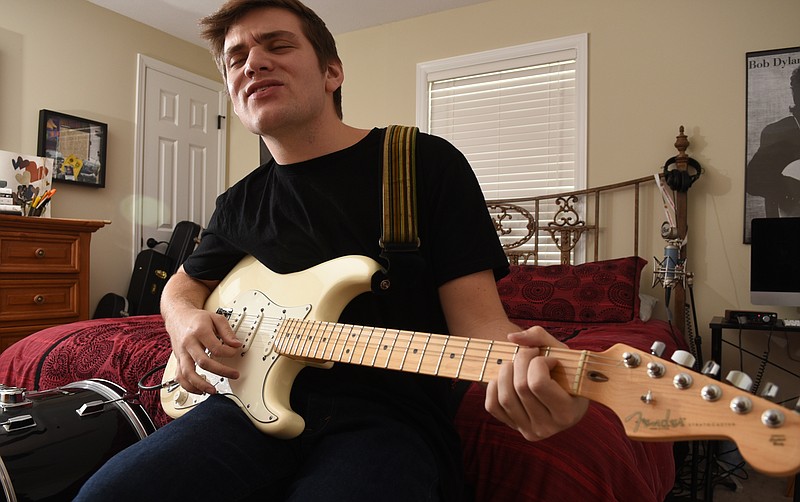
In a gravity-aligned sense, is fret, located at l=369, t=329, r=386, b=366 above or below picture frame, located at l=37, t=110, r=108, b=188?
below

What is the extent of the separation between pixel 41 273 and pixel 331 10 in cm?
248

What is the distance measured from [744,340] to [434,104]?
93.6 inches

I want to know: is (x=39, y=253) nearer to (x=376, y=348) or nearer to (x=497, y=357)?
(x=376, y=348)

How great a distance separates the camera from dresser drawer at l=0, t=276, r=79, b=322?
2873 millimetres

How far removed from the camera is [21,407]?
1.04 metres

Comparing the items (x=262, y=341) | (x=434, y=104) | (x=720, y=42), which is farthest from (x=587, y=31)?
(x=262, y=341)

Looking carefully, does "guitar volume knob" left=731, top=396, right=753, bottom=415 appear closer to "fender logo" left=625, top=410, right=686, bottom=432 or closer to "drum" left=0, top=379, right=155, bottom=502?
"fender logo" left=625, top=410, right=686, bottom=432

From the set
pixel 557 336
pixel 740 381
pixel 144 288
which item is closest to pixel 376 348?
pixel 740 381

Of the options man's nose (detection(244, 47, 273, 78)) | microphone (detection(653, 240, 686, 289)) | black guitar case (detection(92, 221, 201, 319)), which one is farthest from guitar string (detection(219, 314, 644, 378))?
black guitar case (detection(92, 221, 201, 319))

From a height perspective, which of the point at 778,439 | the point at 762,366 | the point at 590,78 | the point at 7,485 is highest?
the point at 590,78

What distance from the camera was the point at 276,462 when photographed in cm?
90

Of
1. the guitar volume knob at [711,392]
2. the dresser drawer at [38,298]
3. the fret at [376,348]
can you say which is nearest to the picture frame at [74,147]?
the dresser drawer at [38,298]

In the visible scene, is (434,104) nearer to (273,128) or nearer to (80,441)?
(273,128)

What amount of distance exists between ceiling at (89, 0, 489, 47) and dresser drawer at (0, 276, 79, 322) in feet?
6.16
